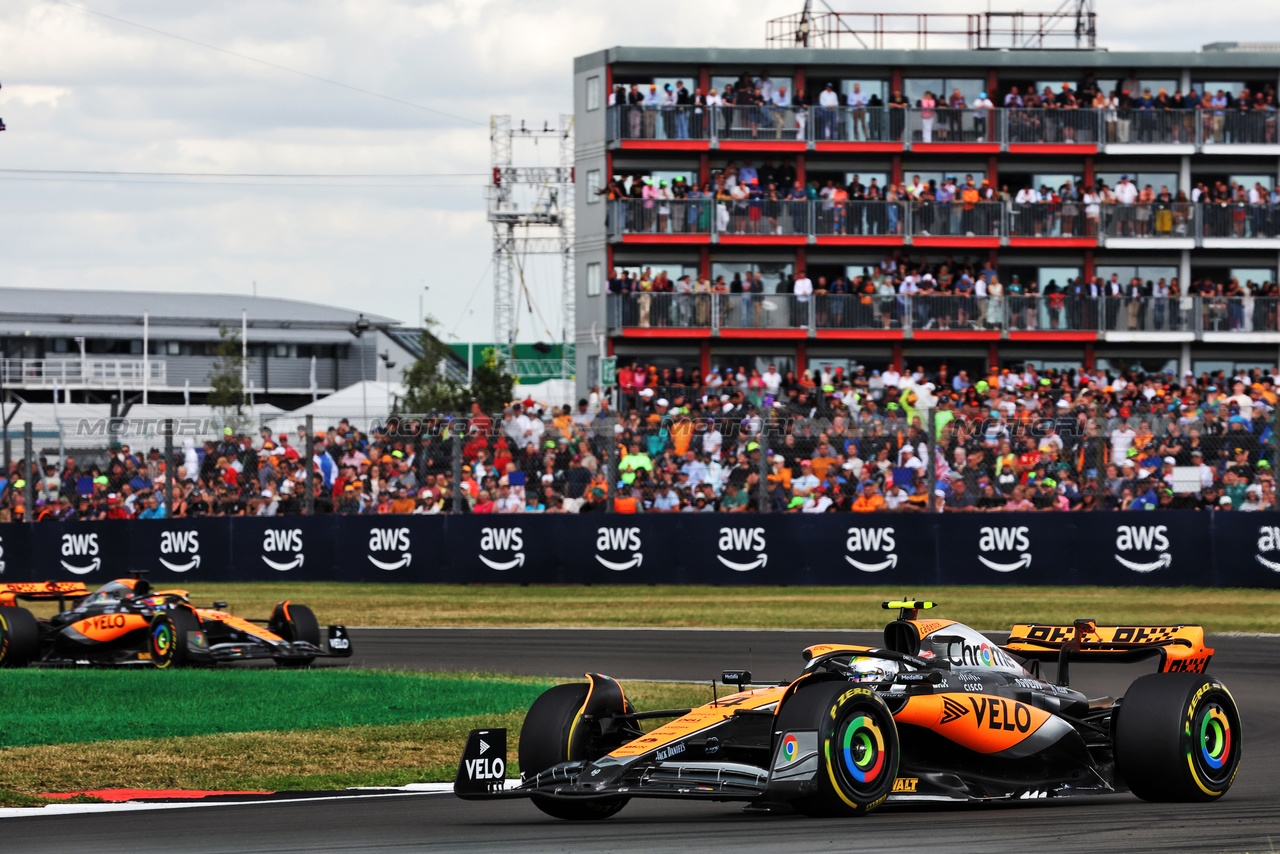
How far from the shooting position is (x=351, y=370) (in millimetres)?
91562

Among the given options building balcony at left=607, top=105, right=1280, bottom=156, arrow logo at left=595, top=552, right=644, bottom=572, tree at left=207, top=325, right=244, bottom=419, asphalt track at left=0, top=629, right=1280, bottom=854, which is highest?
building balcony at left=607, top=105, right=1280, bottom=156

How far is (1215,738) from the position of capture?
25.7ft

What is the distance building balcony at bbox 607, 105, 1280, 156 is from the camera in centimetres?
3969

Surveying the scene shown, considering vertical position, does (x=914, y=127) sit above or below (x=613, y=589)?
above

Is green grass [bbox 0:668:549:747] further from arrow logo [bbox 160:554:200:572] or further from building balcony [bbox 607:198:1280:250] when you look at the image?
building balcony [bbox 607:198:1280:250]

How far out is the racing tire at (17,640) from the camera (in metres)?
15.5

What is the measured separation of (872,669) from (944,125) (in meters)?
34.6

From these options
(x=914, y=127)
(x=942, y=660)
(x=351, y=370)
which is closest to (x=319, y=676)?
(x=942, y=660)

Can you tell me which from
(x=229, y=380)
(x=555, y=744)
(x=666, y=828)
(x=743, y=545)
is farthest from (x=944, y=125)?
(x=229, y=380)

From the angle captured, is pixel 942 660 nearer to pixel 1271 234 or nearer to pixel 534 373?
pixel 1271 234

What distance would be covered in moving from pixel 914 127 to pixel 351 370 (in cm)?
5605

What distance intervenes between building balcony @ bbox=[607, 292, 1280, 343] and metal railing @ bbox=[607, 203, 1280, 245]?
201 cm

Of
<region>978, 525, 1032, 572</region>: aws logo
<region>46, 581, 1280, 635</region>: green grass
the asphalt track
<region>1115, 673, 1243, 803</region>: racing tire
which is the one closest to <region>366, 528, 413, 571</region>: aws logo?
<region>46, 581, 1280, 635</region>: green grass

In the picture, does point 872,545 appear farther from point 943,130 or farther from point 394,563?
point 943,130
